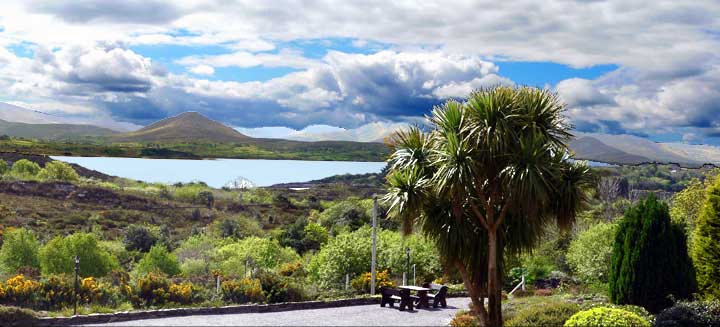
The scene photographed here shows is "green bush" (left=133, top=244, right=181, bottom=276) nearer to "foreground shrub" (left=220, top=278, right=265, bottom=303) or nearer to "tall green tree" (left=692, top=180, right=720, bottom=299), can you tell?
"foreground shrub" (left=220, top=278, right=265, bottom=303)

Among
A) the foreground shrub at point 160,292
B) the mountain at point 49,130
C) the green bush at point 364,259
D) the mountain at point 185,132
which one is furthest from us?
the mountain at point 49,130

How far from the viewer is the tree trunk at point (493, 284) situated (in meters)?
13.2

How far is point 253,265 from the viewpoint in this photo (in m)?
26.2

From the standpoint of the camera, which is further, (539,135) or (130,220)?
(130,220)

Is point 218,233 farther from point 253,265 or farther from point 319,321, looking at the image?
point 319,321

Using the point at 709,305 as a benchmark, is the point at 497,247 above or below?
above

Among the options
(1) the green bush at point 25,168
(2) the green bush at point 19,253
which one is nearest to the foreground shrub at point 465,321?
(2) the green bush at point 19,253

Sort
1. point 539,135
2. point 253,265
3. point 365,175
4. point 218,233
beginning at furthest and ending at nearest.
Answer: point 365,175
point 218,233
point 253,265
point 539,135

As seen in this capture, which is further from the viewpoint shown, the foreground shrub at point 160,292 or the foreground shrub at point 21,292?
the foreground shrub at point 160,292

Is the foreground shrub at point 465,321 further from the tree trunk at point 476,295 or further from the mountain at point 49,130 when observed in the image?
the mountain at point 49,130

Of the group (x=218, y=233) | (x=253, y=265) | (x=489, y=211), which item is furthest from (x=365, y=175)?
(x=489, y=211)

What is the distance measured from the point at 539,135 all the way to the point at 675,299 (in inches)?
213

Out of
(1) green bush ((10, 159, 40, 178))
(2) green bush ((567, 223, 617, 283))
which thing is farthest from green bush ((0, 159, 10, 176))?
(2) green bush ((567, 223, 617, 283))

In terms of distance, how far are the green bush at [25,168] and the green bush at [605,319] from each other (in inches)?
2575
